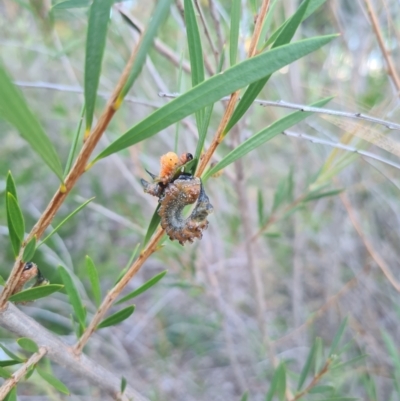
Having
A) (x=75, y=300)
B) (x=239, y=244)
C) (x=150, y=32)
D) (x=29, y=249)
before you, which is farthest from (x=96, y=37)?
(x=239, y=244)

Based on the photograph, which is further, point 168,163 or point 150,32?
point 168,163

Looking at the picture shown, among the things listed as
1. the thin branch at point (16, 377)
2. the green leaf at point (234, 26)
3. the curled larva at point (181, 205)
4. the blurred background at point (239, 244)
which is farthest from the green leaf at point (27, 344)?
the blurred background at point (239, 244)

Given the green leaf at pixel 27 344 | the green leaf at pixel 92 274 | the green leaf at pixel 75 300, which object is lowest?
the green leaf at pixel 27 344

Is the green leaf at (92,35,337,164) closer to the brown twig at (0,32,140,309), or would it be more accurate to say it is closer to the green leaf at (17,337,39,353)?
the brown twig at (0,32,140,309)

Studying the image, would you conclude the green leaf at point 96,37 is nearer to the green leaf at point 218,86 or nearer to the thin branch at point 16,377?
the green leaf at point 218,86

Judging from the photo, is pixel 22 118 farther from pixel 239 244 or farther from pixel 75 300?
pixel 239 244

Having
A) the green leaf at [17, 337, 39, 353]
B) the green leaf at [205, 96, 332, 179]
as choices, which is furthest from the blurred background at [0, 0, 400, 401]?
the green leaf at [17, 337, 39, 353]

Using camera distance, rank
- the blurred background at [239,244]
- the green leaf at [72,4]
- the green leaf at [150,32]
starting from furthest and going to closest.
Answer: the blurred background at [239,244] < the green leaf at [72,4] < the green leaf at [150,32]
